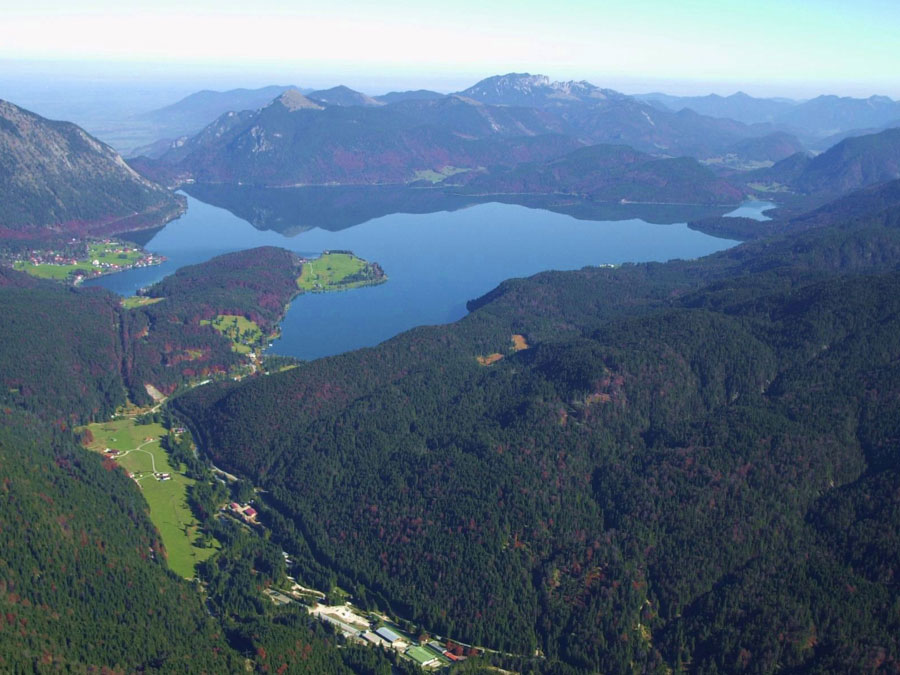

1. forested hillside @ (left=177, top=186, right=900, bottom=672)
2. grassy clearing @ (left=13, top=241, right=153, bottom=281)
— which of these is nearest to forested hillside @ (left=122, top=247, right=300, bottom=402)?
forested hillside @ (left=177, top=186, right=900, bottom=672)

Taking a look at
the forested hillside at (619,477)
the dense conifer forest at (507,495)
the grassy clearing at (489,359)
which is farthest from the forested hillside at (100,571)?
the grassy clearing at (489,359)

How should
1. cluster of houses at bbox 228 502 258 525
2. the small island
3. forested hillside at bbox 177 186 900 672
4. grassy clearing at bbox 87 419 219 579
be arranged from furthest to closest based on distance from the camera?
the small island, cluster of houses at bbox 228 502 258 525, grassy clearing at bbox 87 419 219 579, forested hillside at bbox 177 186 900 672

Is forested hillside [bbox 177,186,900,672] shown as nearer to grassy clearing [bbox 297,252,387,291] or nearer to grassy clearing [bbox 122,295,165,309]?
grassy clearing [bbox 122,295,165,309]

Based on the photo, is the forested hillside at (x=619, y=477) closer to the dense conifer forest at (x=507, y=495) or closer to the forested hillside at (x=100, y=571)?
the dense conifer forest at (x=507, y=495)

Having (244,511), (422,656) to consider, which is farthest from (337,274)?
(422,656)

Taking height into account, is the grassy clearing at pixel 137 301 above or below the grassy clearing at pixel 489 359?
above

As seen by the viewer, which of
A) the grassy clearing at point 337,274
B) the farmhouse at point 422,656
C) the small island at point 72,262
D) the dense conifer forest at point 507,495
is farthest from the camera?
the small island at point 72,262
